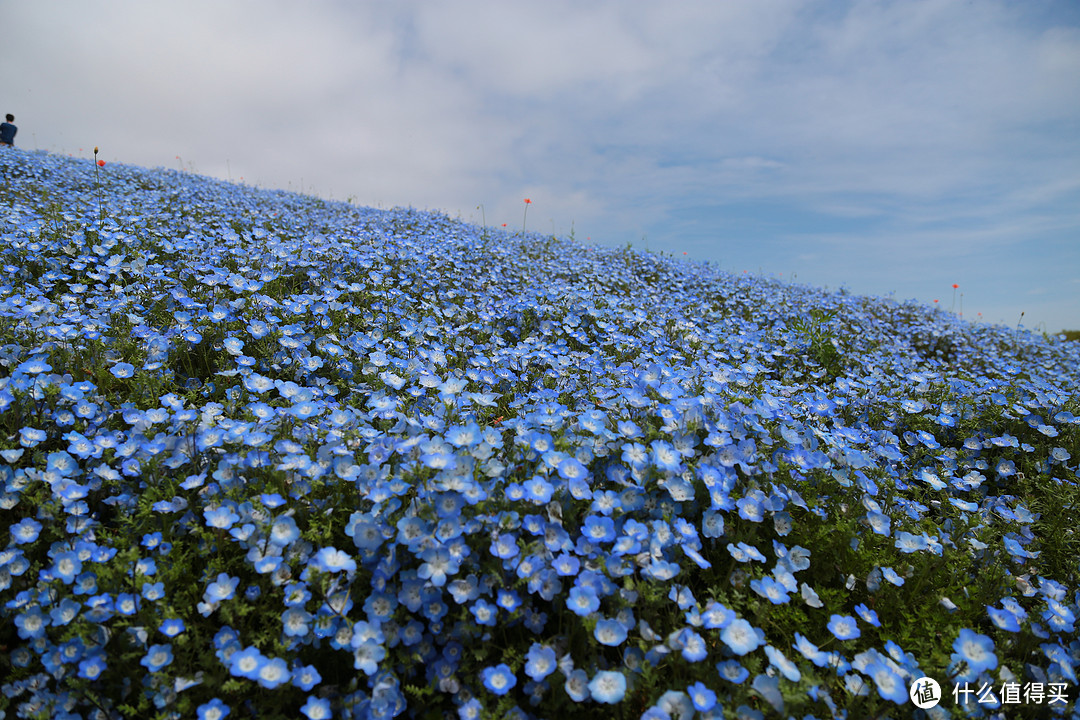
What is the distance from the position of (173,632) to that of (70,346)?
2.76 m

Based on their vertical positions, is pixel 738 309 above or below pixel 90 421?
above

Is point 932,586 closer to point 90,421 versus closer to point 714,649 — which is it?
point 714,649

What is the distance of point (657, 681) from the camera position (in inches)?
89.6

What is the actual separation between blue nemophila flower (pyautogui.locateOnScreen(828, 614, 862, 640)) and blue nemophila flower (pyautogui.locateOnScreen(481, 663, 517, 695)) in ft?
4.56

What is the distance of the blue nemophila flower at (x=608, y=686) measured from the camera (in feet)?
6.61

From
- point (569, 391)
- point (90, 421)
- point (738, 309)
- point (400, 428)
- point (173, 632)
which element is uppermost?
point (738, 309)

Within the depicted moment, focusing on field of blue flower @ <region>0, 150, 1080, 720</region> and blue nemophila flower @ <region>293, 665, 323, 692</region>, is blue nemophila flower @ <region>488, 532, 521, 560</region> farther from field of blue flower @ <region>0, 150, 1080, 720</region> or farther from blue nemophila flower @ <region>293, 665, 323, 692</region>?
blue nemophila flower @ <region>293, 665, 323, 692</region>

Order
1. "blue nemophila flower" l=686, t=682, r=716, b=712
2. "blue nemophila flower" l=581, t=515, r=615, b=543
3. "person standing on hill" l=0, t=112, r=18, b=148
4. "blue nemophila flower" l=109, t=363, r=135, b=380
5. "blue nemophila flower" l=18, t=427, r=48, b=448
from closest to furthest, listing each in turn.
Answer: "blue nemophila flower" l=686, t=682, r=716, b=712, "blue nemophila flower" l=581, t=515, r=615, b=543, "blue nemophila flower" l=18, t=427, r=48, b=448, "blue nemophila flower" l=109, t=363, r=135, b=380, "person standing on hill" l=0, t=112, r=18, b=148

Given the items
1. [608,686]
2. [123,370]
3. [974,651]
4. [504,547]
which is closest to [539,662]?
[608,686]

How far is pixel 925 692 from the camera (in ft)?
7.56

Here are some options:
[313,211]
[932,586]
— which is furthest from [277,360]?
[313,211]

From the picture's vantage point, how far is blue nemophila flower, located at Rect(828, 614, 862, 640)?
2.37 meters

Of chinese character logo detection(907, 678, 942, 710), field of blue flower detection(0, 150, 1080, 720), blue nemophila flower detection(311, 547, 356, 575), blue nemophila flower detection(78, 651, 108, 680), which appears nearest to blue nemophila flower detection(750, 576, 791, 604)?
field of blue flower detection(0, 150, 1080, 720)

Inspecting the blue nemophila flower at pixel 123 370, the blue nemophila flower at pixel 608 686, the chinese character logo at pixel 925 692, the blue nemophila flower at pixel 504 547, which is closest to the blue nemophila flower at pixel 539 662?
the blue nemophila flower at pixel 608 686
